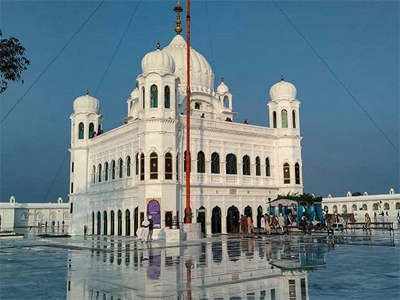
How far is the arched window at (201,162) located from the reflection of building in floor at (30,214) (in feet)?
159

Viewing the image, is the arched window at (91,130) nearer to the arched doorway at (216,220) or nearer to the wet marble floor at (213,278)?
the arched doorway at (216,220)

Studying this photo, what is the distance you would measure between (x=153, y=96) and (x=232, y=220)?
40.0ft

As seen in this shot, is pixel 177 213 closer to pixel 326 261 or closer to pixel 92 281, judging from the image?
pixel 326 261

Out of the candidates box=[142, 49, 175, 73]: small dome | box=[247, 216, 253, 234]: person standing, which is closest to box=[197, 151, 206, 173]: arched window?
box=[247, 216, 253, 234]: person standing

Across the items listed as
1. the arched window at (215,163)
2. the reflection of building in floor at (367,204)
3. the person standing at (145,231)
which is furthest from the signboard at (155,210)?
the reflection of building in floor at (367,204)

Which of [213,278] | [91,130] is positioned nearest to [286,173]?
[91,130]

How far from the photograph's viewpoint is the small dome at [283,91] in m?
40.6

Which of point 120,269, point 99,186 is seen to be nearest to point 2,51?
point 120,269

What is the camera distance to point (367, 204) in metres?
67.1

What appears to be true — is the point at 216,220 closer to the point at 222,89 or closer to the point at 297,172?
the point at 297,172

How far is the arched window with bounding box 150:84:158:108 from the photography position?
32.3 metres

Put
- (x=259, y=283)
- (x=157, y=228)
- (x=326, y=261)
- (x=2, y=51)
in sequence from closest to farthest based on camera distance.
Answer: (x=259, y=283), (x=326, y=261), (x=2, y=51), (x=157, y=228)

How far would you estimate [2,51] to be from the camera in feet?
44.5

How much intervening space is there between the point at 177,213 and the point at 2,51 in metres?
20.3
